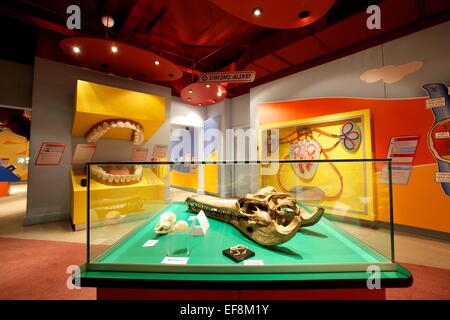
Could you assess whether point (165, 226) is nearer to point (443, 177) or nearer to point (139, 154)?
point (139, 154)

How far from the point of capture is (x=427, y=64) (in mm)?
3143

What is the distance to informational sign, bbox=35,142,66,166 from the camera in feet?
12.6

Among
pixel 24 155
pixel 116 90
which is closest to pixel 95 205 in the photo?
pixel 116 90

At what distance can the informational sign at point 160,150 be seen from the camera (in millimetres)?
5158

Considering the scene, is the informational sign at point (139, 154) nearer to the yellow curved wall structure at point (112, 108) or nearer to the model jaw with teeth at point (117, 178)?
the yellow curved wall structure at point (112, 108)

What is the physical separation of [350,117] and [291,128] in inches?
46.0

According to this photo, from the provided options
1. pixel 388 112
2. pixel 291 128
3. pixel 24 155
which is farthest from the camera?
pixel 24 155

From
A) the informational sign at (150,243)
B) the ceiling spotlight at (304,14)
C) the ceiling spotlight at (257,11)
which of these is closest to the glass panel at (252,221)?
the informational sign at (150,243)

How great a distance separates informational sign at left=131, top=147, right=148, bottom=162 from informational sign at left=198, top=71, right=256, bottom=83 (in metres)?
2.78

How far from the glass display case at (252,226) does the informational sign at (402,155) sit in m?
2.56

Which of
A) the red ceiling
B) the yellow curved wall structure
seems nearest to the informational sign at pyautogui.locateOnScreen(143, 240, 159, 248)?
the yellow curved wall structure

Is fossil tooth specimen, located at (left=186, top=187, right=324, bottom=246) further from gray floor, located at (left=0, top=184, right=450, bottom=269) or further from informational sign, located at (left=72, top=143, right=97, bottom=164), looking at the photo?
informational sign, located at (left=72, top=143, right=97, bottom=164)

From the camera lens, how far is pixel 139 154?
4.91 m
